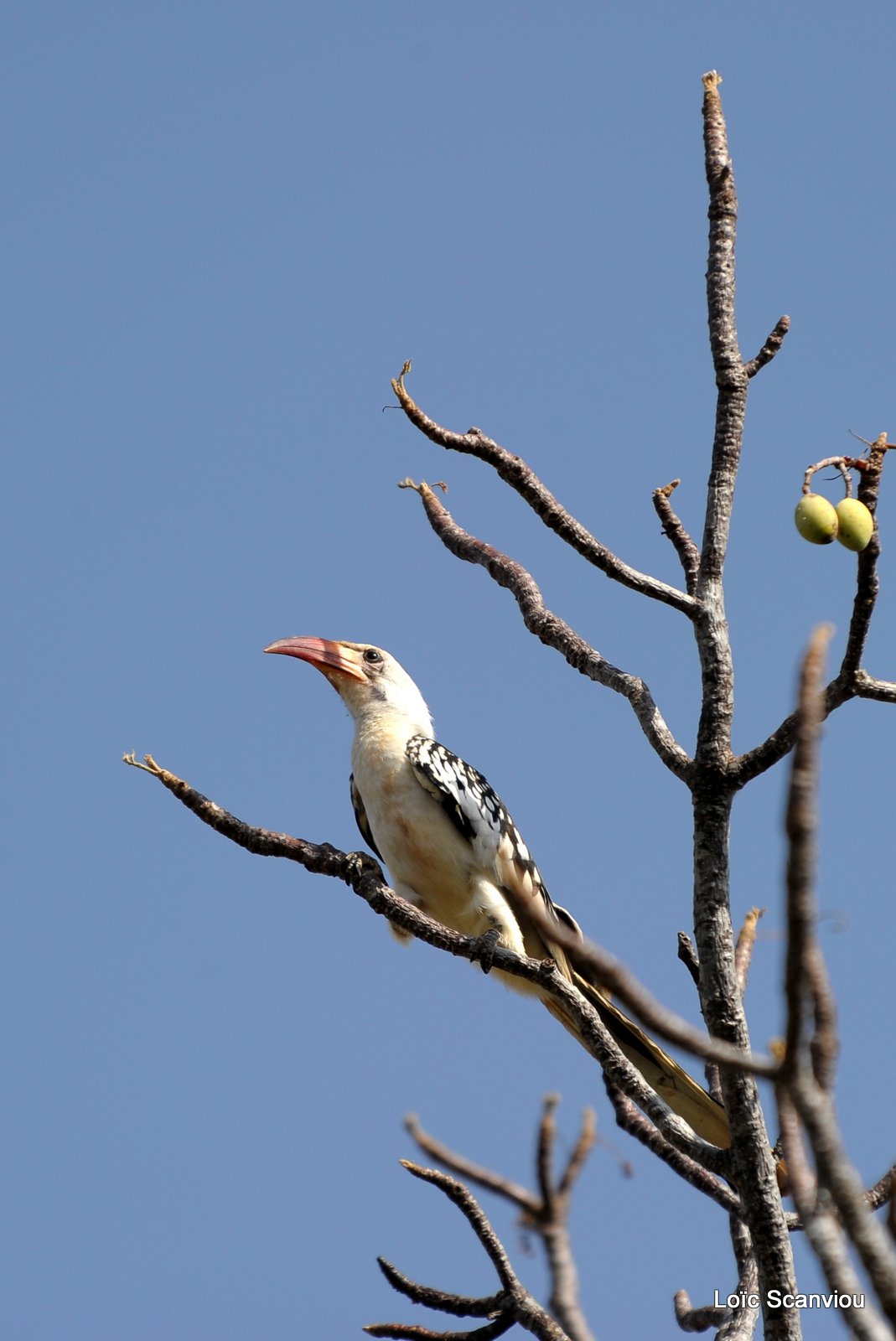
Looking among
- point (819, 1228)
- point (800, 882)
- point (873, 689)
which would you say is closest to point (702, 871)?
point (873, 689)

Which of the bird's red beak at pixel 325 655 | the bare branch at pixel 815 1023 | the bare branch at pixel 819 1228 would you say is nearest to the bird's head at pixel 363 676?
the bird's red beak at pixel 325 655

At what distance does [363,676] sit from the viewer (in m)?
6.98

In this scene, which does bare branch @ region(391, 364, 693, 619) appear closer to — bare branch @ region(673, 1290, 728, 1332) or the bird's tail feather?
the bird's tail feather

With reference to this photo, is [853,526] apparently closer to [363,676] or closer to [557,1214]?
[557,1214]

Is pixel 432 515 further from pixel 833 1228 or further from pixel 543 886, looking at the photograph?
pixel 833 1228

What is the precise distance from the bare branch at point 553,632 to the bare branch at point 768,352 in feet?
3.33

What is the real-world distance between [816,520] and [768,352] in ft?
3.66

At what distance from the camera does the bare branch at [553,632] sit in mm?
3965

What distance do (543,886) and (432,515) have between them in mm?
1920

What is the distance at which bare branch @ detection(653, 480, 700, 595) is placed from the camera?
415 centimetres

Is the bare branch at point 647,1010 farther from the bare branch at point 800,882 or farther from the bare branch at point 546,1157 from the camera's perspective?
the bare branch at point 546,1157

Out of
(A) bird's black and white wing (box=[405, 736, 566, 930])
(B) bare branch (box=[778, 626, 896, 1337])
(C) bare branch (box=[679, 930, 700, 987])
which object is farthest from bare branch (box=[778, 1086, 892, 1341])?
(A) bird's black and white wing (box=[405, 736, 566, 930])

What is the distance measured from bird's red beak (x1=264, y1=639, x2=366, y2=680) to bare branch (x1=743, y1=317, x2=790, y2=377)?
3.22m

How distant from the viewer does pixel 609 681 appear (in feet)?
14.0
